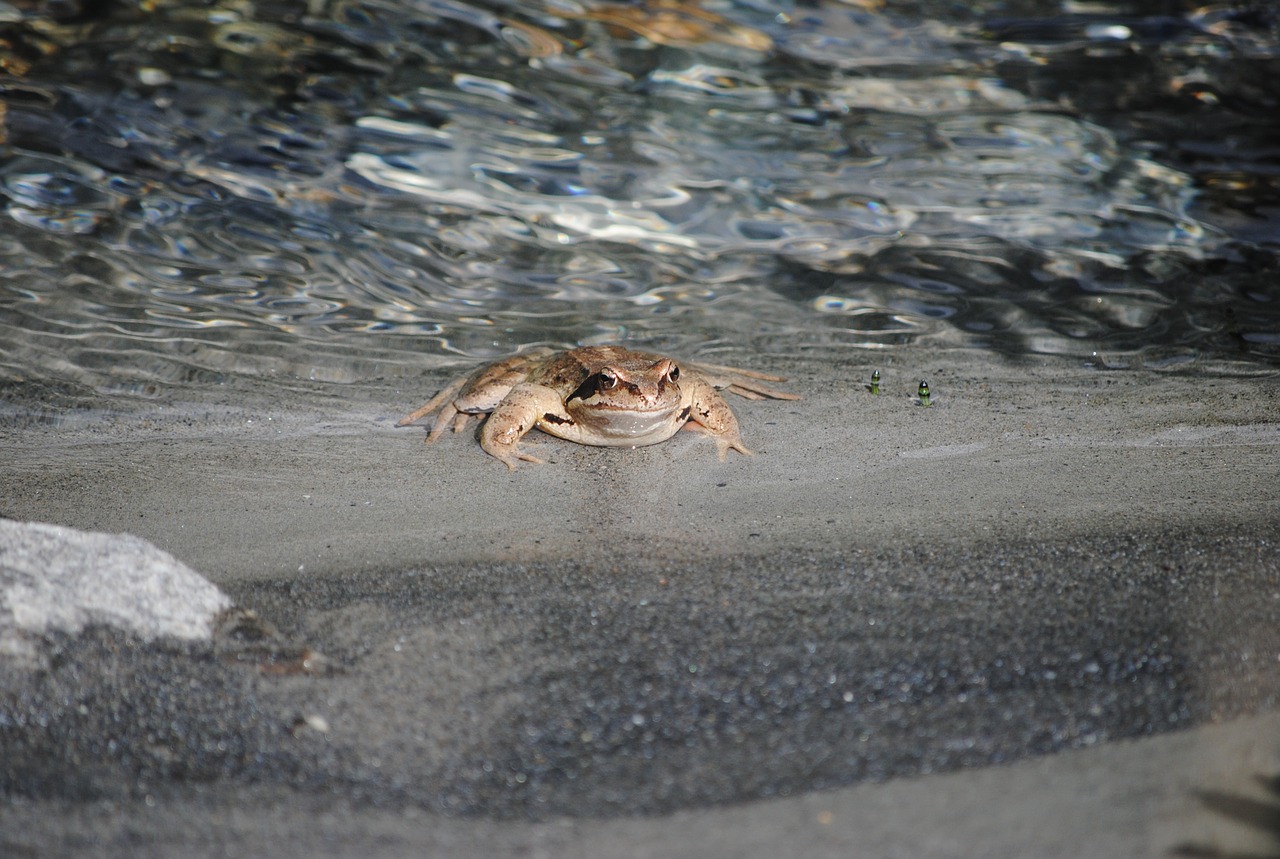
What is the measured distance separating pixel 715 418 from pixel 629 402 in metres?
0.51

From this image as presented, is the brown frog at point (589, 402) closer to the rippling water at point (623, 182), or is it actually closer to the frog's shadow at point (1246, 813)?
the rippling water at point (623, 182)

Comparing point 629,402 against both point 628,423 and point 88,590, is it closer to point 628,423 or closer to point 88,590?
point 628,423

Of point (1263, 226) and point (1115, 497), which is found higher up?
point (1263, 226)

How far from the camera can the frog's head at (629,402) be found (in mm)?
4438

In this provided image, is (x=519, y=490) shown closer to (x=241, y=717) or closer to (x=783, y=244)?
(x=241, y=717)

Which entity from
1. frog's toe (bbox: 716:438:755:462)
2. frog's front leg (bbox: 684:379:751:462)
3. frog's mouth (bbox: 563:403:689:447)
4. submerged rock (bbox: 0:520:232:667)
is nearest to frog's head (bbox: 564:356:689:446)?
frog's mouth (bbox: 563:403:689:447)

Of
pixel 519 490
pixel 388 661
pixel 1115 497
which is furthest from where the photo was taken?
pixel 519 490

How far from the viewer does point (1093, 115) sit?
791 centimetres

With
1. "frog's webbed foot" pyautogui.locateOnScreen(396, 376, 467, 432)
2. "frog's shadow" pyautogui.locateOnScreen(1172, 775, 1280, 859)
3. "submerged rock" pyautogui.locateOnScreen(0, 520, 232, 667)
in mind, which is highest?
"frog's shadow" pyautogui.locateOnScreen(1172, 775, 1280, 859)

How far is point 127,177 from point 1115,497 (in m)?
6.78

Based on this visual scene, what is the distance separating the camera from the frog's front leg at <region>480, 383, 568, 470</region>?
4539mm

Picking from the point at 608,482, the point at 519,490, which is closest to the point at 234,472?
the point at 519,490

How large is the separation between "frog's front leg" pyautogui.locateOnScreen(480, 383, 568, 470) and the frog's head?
11 cm

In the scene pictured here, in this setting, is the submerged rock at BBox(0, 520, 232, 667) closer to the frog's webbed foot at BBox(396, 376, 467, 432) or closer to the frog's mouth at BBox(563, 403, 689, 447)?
the frog's webbed foot at BBox(396, 376, 467, 432)
